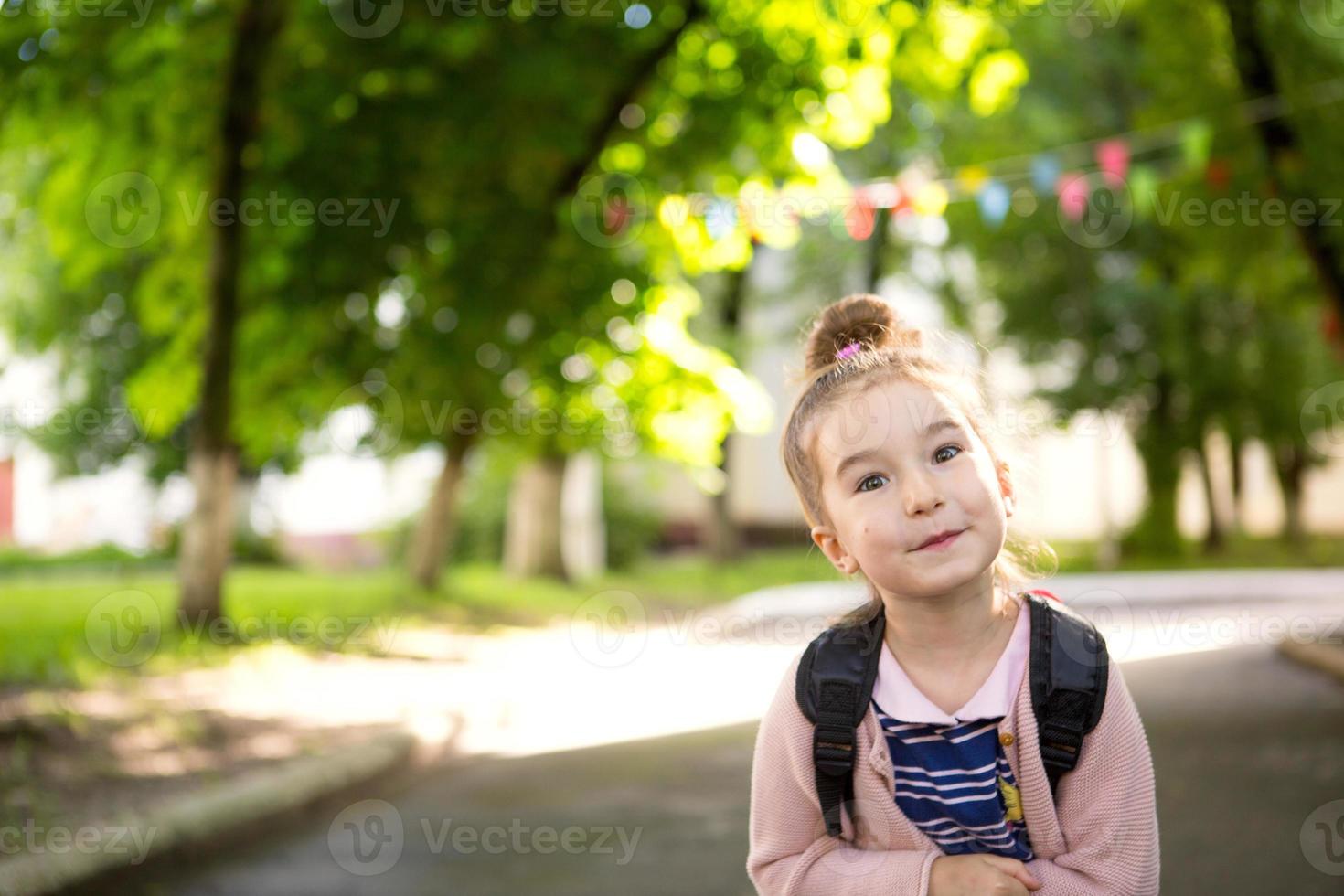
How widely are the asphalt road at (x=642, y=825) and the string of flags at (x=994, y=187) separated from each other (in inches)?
265

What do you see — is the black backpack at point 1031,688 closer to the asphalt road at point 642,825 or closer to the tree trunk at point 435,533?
the asphalt road at point 642,825

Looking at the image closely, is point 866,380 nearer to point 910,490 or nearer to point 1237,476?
point 910,490

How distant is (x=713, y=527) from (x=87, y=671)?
18794 mm

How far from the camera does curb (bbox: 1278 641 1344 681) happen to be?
447 inches

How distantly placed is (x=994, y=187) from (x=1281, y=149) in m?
4.32

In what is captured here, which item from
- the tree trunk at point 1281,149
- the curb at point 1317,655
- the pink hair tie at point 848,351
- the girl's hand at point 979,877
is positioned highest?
the tree trunk at point 1281,149

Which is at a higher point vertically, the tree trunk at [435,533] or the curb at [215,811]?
the tree trunk at [435,533]

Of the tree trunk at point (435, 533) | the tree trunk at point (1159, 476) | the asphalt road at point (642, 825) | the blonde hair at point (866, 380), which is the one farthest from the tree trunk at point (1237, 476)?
the blonde hair at point (866, 380)

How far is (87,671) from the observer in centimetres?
1057

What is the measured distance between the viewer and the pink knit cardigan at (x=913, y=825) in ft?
7.61

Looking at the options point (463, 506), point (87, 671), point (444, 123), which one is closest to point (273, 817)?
point (87, 671)

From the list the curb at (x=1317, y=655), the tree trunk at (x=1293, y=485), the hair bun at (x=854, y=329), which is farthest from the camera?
the tree trunk at (x=1293, y=485)

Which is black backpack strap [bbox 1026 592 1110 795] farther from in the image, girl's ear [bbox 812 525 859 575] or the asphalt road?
the asphalt road

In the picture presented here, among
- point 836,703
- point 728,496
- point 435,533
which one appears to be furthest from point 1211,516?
point 836,703
